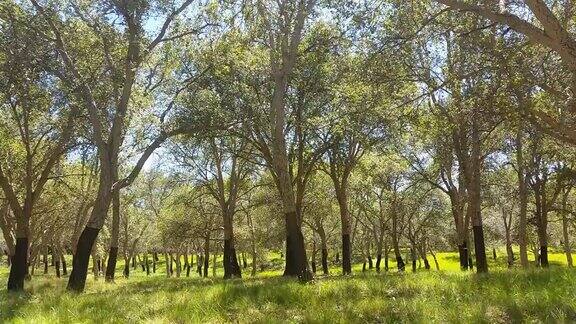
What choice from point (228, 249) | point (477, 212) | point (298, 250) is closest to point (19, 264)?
point (298, 250)

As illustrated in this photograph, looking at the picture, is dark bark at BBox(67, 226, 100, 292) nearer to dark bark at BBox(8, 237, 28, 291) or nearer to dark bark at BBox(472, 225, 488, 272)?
dark bark at BBox(8, 237, 28, 291)

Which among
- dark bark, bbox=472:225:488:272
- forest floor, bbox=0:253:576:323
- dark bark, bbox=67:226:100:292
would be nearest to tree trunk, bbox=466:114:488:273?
dark bark, bbox=472:225:488:272

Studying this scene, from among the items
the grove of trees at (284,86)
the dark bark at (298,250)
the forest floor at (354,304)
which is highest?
the grove of trees at (284,86)

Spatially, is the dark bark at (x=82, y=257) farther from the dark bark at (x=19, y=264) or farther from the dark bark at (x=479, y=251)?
the dark bark at (x=479, y=251)

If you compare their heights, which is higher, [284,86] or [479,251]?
[284,86]

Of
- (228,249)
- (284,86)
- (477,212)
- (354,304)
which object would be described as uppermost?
(284,86)

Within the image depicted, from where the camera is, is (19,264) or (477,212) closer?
(19,264)

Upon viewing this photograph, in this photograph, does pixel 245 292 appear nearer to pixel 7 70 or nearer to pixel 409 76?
pixel 409 76

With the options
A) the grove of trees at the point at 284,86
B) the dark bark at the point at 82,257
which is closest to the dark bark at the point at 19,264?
the grove of trees at the point at 284,86

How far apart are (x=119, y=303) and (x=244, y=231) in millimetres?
37404

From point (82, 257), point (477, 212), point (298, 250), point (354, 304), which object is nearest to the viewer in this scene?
point (354, 304)

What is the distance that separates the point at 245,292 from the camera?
36.4 feet

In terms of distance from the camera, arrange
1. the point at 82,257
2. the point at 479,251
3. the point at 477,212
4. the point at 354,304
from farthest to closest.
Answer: the point at 477,212 < the point at 479,251 < the point at 82,257 < the point at 354,304

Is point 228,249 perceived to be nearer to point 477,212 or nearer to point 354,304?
point 477,212
